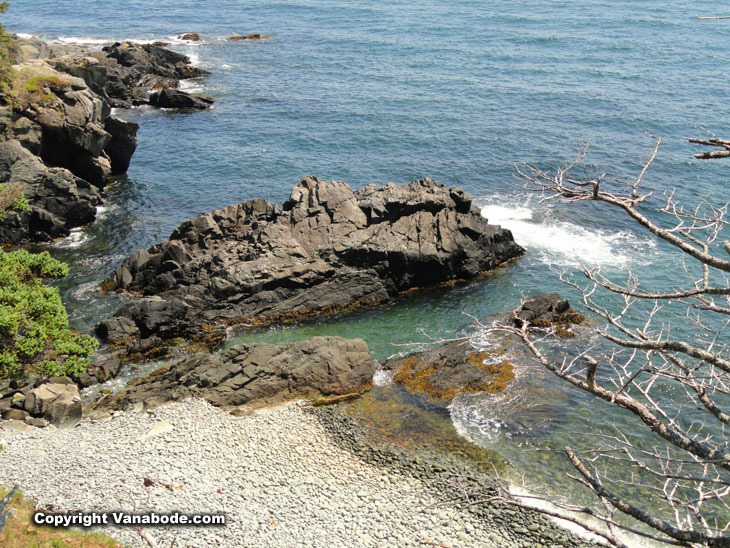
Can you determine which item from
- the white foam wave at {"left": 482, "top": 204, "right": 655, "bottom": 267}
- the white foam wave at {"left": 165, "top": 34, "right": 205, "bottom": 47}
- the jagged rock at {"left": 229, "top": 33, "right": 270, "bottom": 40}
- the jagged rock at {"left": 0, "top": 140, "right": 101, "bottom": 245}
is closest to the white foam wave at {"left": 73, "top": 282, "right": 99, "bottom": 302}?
the jagged rock at {"left": 0, "top": 140, "right": 101, "bottom": 245}

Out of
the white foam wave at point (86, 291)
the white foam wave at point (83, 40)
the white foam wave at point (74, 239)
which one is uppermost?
the white foam wave at point (83, 40)

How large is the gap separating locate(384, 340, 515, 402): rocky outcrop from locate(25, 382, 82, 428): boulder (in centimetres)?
1721

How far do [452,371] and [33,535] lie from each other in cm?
2263

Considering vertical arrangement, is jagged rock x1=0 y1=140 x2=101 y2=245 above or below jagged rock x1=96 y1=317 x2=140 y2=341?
above

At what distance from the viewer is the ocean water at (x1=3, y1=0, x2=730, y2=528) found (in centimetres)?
4434

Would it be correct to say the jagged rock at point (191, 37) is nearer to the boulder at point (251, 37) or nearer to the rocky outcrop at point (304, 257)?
the boulder at point (251, 37)

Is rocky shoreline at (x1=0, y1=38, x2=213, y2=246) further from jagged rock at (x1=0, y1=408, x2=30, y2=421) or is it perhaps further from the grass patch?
the grass patch

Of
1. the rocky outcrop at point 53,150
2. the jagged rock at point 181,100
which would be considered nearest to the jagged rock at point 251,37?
the jagged rock at point 181,100

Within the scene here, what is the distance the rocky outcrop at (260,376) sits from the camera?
33.8 metres

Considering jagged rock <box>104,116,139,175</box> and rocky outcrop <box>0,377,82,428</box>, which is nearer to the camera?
rocky outcrop <box>0,377,82,428</box>

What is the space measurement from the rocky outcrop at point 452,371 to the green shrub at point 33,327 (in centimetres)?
1795

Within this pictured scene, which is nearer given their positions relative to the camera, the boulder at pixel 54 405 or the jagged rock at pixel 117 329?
the boulder at pixel 54 405

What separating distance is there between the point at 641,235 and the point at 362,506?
37510 mm

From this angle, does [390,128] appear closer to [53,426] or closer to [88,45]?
[53,426]
